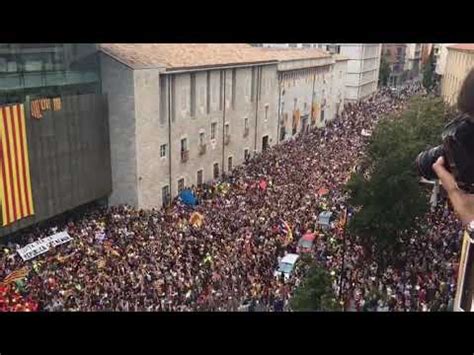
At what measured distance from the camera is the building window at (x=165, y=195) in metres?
16.1

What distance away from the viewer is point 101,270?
11.0 meters

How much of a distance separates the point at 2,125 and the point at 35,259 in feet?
8.95

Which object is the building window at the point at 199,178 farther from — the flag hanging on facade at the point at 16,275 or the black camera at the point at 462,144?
the black camera at the point at 462,144

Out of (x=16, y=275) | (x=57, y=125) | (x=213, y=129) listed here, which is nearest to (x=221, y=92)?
(x=213, y=129)

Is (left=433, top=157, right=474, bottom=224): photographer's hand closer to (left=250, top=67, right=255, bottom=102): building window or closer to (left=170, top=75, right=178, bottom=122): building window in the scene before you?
(left=170, top=75, right=178, bottom=122): building window

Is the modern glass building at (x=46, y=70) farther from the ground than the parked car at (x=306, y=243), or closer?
farther from the ground

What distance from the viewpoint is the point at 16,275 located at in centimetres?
1087

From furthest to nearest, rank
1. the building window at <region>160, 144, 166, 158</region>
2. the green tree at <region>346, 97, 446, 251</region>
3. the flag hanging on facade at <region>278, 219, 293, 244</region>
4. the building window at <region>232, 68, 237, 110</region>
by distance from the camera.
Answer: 1. the building window at <region>232, 68, 237, 110</region>
2. the building window at <region>160, 144, 166, 158</region>
3. the flag hanging on facade at <region>278, 219, 293, 244</region>
4. the green tree at <region>346, 97, 446, 251</region>

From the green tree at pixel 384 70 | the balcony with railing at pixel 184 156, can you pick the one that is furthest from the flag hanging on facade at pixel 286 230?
the green tree at pixel 384 70

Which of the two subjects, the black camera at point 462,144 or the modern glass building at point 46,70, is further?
the modern glass building at point 46,70

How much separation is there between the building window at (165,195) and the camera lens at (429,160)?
14.1m

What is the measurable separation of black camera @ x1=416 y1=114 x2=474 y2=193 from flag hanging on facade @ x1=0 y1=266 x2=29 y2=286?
9967 mm

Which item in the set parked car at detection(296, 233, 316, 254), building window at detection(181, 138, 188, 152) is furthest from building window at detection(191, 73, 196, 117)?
parked car at detection(296, 233, 316, 254)

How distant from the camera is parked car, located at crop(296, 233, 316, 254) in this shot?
37.9 feet
